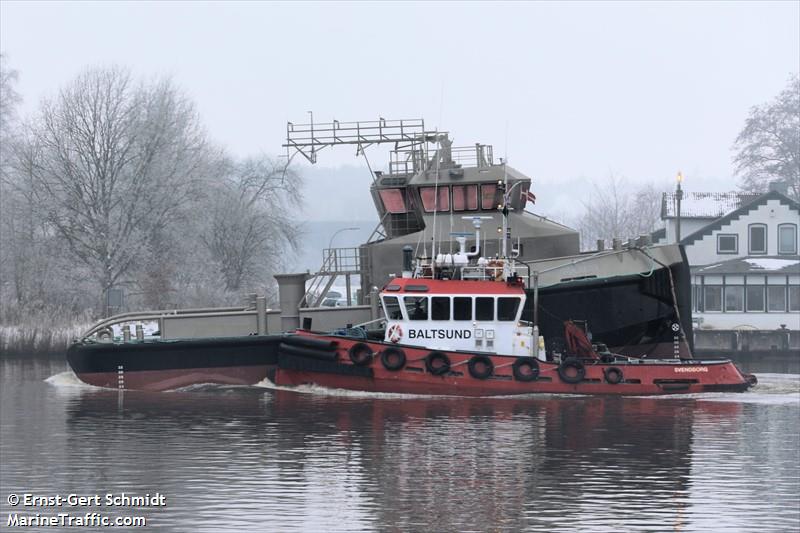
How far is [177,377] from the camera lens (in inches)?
1300

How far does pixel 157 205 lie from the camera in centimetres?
5178

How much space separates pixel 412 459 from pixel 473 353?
23.5 ft

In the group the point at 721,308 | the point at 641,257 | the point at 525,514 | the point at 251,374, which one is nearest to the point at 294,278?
the point at 251,374

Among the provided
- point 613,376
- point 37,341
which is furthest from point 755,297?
point 37,341

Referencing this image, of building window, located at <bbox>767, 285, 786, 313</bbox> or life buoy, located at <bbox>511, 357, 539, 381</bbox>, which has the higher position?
building window, located at <bbox>767, 285, 786, 313</bbox>

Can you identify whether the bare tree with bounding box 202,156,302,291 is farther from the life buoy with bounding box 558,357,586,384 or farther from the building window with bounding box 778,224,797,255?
the life buoy with bounding box 558,357,586,384

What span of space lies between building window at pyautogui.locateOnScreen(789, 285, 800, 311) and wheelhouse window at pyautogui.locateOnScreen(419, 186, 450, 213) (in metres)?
21.6

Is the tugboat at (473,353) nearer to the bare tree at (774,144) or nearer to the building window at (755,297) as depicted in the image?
the building window at (755,297)

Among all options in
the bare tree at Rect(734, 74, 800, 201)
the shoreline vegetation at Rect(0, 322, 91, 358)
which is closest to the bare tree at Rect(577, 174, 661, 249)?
the bare tree at Rect(734, 74, 800, 201)

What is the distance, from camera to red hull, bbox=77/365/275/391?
32.7m

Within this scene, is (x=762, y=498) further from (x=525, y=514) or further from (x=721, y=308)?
(x=721, y=308)

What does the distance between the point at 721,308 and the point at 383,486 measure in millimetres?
32807

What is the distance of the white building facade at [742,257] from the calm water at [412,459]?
18794 millimetres

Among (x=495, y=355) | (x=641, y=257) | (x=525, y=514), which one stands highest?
(x=641, y=257)
